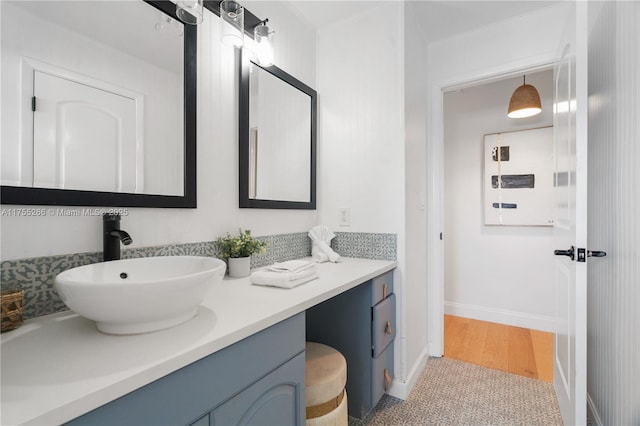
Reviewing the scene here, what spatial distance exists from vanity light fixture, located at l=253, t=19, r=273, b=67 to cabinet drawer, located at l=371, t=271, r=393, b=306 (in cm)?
132

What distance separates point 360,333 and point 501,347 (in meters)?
1.65

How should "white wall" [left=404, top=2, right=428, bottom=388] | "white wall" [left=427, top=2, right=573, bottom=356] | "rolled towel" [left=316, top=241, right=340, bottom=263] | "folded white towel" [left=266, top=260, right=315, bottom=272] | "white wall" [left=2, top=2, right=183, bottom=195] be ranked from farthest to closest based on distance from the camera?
1. "white wall" [left=427, top=2, right=573, bottom=356]
2. "white wall" [left=404, top=2, right=428, bottom=388]
3. "rolled towel" [left=316, top=241, right=340, bottom=263]
4. "folded white towel" [left=266, top=260, right=315, bottom=272]
5. "white wall" [left=2, top=2, right=183, bottom=195]

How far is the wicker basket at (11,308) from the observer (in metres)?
0.74

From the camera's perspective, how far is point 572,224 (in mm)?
1393

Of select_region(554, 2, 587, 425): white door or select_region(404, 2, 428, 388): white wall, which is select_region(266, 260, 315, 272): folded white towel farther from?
select_region(554, 2, 587, 425): white door

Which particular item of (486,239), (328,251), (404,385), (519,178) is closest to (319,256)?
(328,251)

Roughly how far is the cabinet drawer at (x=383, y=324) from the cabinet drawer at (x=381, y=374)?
0.17 feet

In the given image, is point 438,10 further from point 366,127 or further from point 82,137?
point 82,137

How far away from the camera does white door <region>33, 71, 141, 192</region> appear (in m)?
0.91

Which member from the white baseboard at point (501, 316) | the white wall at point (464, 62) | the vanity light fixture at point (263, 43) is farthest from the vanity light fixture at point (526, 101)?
the vanity light fixture at point (263, 43)

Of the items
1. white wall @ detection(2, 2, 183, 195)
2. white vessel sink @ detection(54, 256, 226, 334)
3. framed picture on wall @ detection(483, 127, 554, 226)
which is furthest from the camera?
framed picture on wall @ detection(483, 127, 554, 226)

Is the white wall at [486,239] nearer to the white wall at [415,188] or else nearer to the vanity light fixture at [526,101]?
the vanity light fixture at [526,101]

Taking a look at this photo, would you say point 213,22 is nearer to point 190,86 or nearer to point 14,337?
point 190,86

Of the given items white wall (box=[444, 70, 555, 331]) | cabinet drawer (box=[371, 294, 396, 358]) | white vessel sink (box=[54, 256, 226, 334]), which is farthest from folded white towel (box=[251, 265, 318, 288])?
white wall (box=[444, 70, 555, 331])
